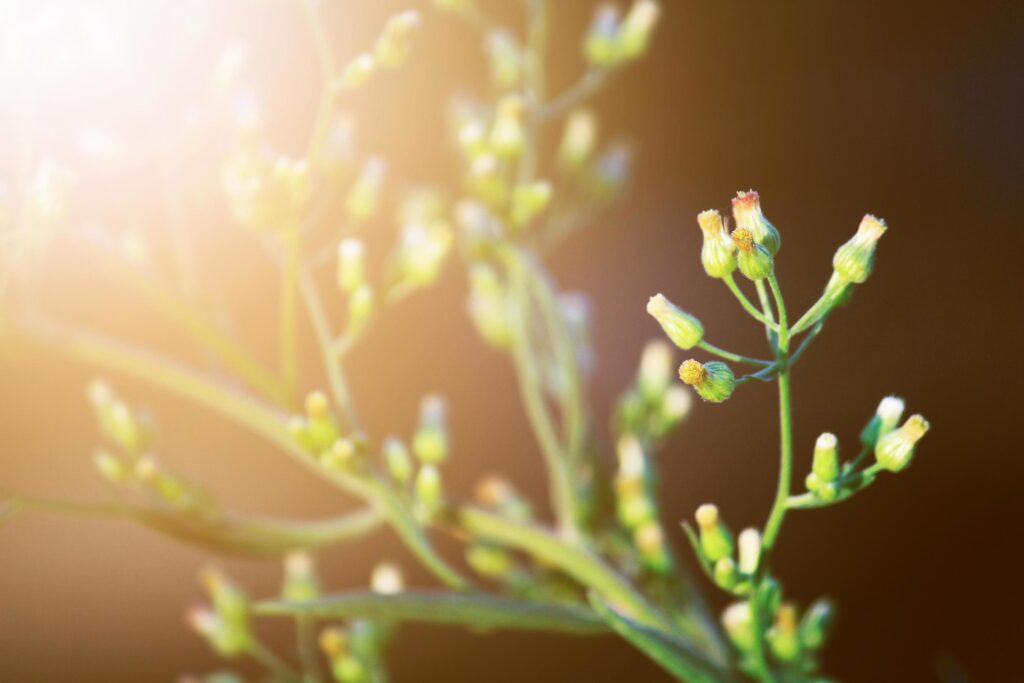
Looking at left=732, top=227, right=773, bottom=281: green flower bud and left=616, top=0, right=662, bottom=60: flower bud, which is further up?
left=616, top=0, right=662, bottom=60: flower bud

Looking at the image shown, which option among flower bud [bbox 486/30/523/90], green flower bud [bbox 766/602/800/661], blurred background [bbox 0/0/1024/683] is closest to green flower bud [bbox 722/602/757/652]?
green flower bud [bbox 766/602/800/661]

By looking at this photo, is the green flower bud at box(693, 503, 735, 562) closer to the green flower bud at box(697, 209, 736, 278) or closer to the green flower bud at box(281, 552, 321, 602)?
the green flower bud at box(697, 209, 736, 278)

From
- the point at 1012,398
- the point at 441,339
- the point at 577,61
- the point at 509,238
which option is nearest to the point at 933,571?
the point at 1012,398

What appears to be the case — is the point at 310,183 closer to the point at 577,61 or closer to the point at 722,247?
the point at 722,247

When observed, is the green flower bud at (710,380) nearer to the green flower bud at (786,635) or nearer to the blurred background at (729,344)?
the green flower bud at (786,635)

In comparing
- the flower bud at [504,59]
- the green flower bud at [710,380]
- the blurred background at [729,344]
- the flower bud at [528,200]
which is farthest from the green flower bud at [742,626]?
the blurred background at [729,344]

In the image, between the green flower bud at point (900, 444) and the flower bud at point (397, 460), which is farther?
the flower bud at point (397, 460)

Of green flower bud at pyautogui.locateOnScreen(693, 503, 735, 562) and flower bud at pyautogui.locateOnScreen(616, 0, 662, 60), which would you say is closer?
green flower bud at pyautogui.locateOnScreen(693, 503, 735, 562)
